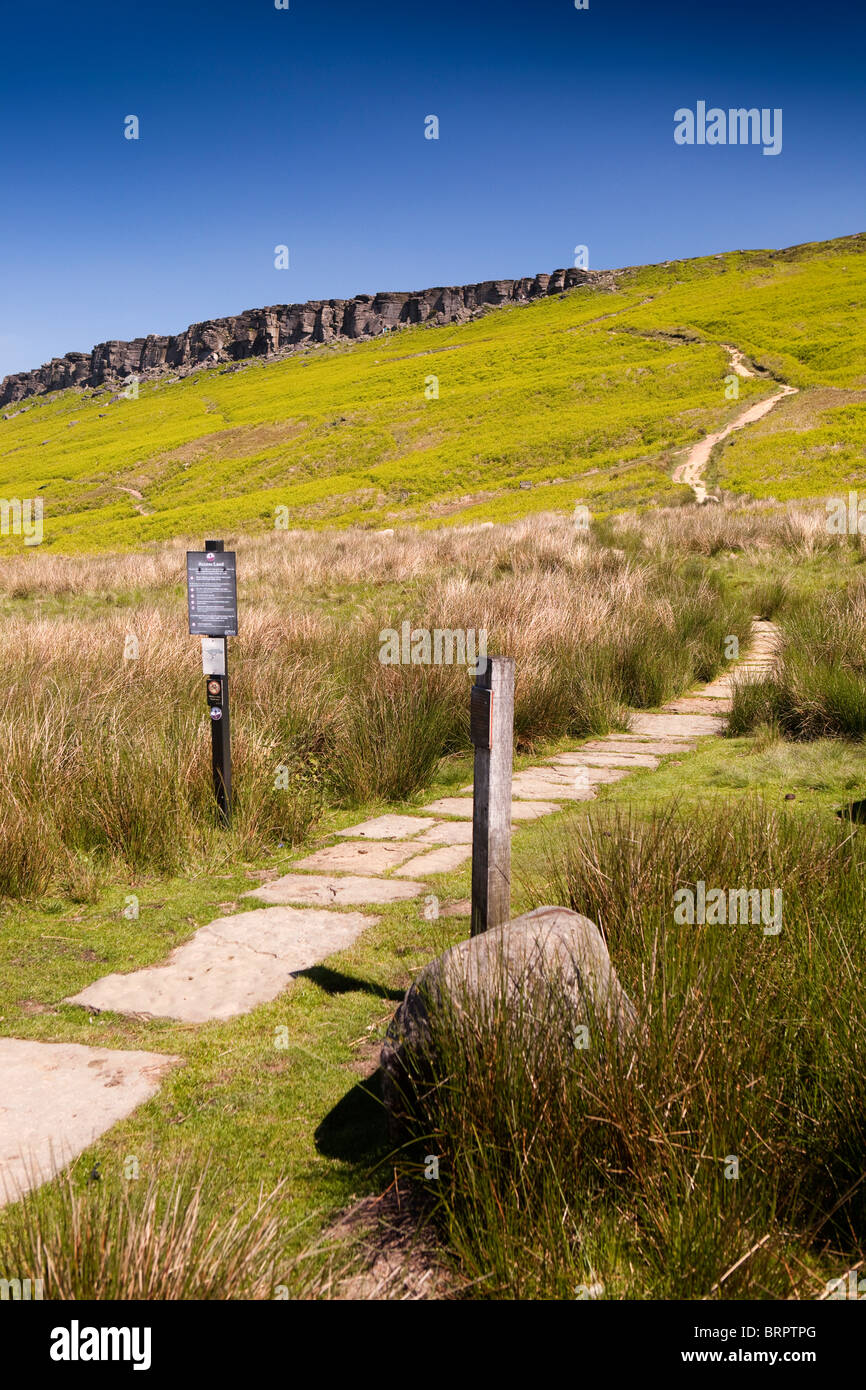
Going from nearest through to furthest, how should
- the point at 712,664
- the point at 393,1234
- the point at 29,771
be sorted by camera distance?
the point at 393,1234 → the point at 29,771 → the point at 712,664

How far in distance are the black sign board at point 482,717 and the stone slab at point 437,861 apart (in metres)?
1.68

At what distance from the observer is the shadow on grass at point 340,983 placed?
131 inches

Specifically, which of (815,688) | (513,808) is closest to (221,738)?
(513,808)

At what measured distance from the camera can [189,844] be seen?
4.70 metres

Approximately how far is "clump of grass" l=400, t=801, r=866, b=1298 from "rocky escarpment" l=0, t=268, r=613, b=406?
112m

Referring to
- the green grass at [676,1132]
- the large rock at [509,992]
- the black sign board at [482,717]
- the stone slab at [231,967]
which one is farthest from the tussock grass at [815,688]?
the large rock at [509,992]

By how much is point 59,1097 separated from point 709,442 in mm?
36213

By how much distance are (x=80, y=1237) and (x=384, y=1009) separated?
1649 millimetres

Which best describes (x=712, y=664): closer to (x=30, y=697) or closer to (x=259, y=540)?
(x=30, y=697)

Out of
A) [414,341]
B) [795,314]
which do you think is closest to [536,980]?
[795,314]

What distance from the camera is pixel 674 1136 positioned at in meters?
2.04

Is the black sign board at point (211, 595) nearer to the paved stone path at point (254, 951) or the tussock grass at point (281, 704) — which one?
the tussock grass at point (281, 704)

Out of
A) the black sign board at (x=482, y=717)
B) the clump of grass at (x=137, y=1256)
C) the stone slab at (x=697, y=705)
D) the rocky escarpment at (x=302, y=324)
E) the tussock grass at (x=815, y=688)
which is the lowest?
the clump of grass at (x=137, y=1256)

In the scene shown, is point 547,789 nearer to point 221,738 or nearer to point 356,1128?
point 221,738
